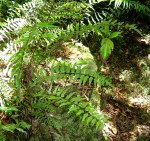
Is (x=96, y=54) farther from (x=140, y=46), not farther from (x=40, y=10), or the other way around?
→ (x=40, y=10)

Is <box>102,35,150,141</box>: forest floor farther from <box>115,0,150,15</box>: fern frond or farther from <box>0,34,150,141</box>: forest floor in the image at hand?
<box>115,0,150,15</box>: fern frond

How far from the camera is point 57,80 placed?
293 centimetres

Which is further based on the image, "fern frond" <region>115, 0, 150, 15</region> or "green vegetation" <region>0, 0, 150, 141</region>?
"fern frond" <region>115, 0, 150, 15</region>

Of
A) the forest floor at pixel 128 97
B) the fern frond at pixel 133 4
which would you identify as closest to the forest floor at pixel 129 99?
the forest floor at pixel 128 97

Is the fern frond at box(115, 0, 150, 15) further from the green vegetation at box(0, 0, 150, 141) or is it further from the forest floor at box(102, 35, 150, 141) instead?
the forest floor at box(102, 35, 150, 141)

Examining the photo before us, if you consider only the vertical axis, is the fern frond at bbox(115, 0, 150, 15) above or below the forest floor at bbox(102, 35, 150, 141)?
above

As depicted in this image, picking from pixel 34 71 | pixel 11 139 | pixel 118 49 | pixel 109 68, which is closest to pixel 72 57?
pixel 34 71

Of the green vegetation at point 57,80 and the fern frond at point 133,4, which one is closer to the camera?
the green vegetation at point 57,80

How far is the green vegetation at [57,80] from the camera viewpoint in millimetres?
1999

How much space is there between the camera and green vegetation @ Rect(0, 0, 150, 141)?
2.00m

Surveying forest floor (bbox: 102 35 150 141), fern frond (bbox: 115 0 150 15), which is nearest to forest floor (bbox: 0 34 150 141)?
forest floor (bbox: 102 35 150 141)

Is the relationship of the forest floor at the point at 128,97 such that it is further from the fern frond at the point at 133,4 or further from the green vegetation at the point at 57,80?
the fern frond at the point at 133,4

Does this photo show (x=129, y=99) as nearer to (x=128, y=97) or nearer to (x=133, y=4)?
(x=128, y=97)

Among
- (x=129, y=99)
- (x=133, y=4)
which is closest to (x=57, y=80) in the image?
(x=129, y=99)
